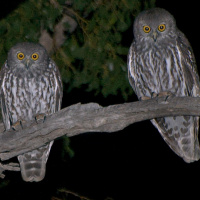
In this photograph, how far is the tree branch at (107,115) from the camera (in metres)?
5.34

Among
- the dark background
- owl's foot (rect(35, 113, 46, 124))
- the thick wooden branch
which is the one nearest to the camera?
the thick wooden branch

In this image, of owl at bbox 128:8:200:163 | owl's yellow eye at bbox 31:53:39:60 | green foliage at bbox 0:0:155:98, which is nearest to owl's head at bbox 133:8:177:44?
owl at bbox 128:8:200:163

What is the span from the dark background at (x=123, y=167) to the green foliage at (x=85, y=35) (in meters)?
1.14

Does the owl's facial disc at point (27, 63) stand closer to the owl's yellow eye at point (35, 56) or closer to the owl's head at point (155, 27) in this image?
the owl's yellow eye at point (35, 56)

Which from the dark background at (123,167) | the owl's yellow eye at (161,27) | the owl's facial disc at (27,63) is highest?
the owl's yellow eye at (161,27)

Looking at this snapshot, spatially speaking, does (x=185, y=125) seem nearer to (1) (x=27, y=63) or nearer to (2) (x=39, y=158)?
(2) (x=39, y=158)

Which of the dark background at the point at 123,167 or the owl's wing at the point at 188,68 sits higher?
the owl's wing at the point at 188,68

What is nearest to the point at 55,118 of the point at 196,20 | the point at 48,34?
the point at 48,34

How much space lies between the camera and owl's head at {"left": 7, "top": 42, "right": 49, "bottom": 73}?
645 cm

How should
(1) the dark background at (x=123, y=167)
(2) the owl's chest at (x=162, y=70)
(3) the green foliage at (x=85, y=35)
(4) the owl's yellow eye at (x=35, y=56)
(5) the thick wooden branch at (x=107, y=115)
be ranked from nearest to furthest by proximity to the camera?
(5) the thick wooden branch at (x=107, y=115) < (2) the owl's chest at (x=162, y=70) < (4) the owl's yellow eye at (x=35, y=56) < (3) the green foliage at (x=85, y=35) < (1) the dark background at (x=123, y=167)

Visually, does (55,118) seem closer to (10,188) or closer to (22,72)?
(22,72)

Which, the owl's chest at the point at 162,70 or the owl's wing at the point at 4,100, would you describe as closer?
the owl's chest at the point at 162,70

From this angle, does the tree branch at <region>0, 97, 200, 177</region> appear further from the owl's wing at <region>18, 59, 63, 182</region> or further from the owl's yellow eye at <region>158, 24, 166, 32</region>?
the owl's yellow eye at <region>158, 24, 166, 32</region>

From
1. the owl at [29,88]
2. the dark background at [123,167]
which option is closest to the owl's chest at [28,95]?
the owl at [29,88]
